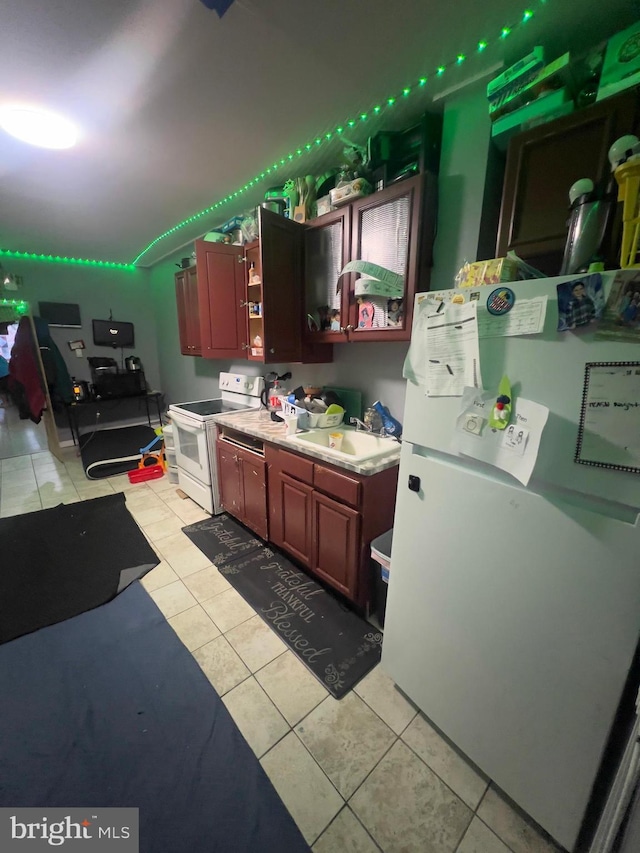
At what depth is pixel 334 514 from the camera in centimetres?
163

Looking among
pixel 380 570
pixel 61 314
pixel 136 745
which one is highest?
pixel 61 314

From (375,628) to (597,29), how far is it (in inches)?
104

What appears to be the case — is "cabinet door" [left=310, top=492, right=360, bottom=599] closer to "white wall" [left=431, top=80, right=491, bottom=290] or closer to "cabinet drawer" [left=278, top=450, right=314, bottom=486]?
"cabinet drawer" [left=278, top=450, right=314, bottom=486]

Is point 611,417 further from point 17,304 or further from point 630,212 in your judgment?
point 17,304

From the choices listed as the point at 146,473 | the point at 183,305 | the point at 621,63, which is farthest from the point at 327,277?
the point at 146,473

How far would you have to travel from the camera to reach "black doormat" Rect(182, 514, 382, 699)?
4.82ft

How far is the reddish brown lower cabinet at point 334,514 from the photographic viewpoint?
1546 mm

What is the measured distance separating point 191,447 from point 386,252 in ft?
7.16

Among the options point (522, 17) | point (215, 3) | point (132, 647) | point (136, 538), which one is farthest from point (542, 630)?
point (136, 538)

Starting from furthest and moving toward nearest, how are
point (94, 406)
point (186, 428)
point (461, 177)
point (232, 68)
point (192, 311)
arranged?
1. point (94, 406)
2. point (192, 311)
3. point (186, 428)
4. point (461, 177)
5. point (232, 68)

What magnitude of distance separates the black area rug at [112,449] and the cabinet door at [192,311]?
163cm

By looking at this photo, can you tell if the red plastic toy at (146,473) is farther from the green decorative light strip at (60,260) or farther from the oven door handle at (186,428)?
the green decorative light strip at (60,260)

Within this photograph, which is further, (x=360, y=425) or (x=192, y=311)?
(x=192, y=311)

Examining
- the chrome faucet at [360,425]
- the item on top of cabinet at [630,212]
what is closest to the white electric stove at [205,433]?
the chrome faucet at [360,425]
